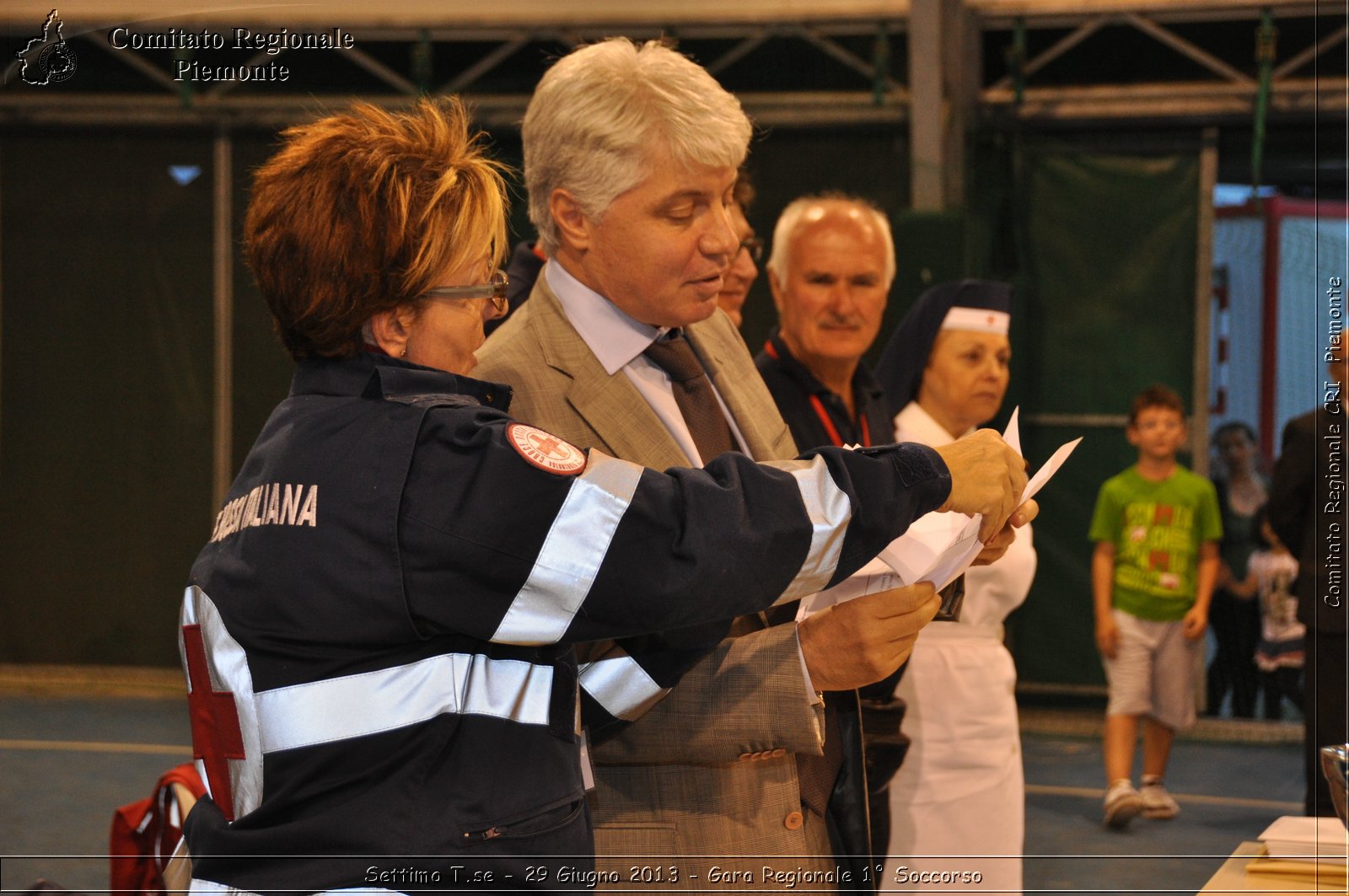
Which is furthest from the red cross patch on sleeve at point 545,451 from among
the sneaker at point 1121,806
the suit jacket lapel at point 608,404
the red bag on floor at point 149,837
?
the sneaker at point 1121,806

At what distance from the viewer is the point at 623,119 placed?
1.61m

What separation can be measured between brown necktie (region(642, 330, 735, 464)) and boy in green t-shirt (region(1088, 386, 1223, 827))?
3.57 m

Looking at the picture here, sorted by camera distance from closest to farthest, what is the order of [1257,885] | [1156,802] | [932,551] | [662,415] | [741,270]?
[932,551] < [662,415] < [1257,885] < [741,270] < [1156,802]

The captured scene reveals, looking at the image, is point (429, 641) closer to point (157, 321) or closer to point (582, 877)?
point (582, 877)

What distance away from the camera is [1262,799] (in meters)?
5.32

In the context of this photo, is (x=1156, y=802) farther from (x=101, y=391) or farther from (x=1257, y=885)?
(x=101, y=391)

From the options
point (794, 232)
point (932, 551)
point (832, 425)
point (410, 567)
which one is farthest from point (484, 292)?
point (794, 232)

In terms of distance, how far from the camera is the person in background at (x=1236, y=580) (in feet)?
20.1

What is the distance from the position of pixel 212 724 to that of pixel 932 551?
0.80 meters

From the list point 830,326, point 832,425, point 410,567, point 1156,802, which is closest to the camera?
point 410,567

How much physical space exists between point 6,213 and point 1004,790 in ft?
12.2

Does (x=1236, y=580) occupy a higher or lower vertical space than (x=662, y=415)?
lower

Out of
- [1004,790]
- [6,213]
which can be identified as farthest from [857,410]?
[6,213]

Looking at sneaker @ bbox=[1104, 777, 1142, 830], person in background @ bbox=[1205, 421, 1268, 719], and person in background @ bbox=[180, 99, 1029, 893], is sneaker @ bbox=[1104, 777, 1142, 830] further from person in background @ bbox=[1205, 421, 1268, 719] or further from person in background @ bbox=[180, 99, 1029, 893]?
person in background @ bbox=[180, 99, 1029, 893]
